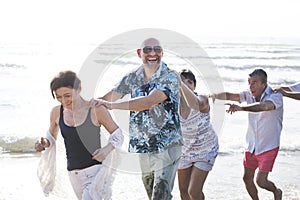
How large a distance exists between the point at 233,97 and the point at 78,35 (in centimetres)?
5903

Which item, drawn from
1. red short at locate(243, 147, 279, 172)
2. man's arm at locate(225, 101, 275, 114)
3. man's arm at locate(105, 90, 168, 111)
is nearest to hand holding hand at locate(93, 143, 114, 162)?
man's arm at locate(105, 90, 168, 111)

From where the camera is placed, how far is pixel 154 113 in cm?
443

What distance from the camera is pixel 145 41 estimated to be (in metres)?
4.41

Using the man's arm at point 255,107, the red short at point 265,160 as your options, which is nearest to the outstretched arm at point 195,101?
the man's arm at point 255,107

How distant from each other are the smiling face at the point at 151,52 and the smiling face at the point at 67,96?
2.07 feet

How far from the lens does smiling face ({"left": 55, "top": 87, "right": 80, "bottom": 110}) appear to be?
174 inches

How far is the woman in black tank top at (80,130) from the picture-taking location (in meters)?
4.44

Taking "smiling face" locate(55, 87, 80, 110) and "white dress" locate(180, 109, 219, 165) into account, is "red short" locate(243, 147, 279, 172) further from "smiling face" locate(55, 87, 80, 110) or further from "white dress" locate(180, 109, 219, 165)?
"smiling face" locate(55, 87, 80, 110)

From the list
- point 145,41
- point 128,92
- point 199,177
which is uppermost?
point 145,41

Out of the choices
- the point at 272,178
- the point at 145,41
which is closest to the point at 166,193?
the point at 145,41

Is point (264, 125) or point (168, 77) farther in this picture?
point (264, 125)

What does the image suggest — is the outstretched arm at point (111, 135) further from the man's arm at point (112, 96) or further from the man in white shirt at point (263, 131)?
the man in white shirt at point (263, 131)

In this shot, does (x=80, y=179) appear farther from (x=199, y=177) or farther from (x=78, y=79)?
(x=199, y=177)

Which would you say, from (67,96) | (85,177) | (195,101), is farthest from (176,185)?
(67,96)
